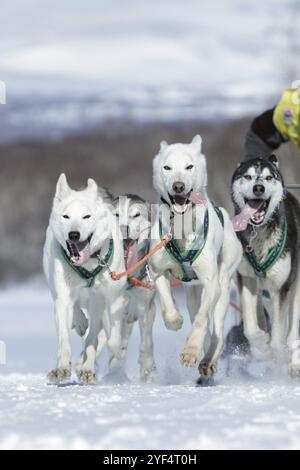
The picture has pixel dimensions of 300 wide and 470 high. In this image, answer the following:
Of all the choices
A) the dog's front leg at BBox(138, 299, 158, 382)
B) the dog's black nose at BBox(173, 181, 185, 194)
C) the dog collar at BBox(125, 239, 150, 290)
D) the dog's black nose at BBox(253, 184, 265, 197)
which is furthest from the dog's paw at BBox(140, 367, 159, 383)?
the dog's black nose at BBox(173, 181, 185, 194)

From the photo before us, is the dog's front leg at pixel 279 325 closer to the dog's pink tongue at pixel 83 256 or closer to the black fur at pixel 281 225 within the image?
the black fur at pixel 281 225

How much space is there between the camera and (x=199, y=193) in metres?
5.42

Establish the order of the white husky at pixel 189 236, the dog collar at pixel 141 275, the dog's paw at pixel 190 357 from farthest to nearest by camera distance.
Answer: the dog collar at pixel 141 275, the white husky at pixel 189 236, the dog's paw at pixel 190 357

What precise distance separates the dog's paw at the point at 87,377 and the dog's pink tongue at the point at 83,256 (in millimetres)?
548

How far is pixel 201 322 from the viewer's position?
5.26 metres

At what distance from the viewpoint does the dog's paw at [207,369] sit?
17.6 feet

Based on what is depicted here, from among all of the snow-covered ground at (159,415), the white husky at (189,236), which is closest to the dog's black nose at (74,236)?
the white husky at (189,236)

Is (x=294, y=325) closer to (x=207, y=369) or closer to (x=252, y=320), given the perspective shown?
(x=252, y=320)

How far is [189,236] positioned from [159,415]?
1.54 m

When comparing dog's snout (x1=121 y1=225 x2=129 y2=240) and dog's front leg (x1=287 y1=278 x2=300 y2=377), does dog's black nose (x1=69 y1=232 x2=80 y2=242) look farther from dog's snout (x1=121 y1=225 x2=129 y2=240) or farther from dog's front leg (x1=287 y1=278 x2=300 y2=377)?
dog's front leg (x1=287 y1=278 x2=300 y2=377)

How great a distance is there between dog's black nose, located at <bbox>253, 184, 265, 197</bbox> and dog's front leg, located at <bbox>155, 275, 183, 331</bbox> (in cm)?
57

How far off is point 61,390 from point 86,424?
1.27 meters

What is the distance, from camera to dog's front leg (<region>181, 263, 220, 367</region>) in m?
5.11

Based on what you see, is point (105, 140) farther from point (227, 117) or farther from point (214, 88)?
point (214, 88)
